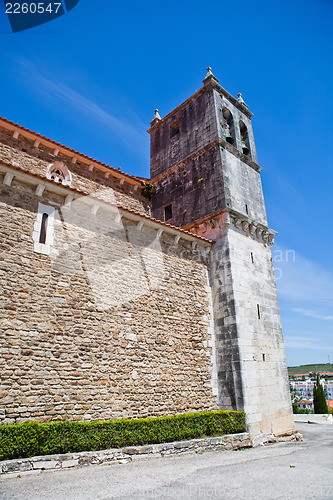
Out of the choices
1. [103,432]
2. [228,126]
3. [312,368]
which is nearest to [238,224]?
[228,126]

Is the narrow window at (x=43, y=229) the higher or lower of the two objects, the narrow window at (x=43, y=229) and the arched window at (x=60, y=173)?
the lower

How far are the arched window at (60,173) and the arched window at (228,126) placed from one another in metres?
7.60

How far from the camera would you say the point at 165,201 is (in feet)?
53.1

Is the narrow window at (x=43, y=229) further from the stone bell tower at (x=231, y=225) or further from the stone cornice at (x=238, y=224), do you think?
the stone cornice at (x=238, y=224)

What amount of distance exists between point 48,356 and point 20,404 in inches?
43.8

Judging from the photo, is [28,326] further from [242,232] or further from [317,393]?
[317,393]

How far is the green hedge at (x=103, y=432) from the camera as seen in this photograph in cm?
627

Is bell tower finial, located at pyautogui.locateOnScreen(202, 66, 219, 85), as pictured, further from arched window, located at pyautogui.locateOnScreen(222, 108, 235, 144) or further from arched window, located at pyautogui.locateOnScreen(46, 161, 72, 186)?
arched window, located at pyautogui.locateOnScreen(46, 161, 72, 186)

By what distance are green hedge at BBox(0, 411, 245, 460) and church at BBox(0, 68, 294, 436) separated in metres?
0.60

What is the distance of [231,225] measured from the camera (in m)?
13.4

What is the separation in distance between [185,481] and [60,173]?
1103 cm

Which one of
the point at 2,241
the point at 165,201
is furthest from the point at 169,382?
the point at 165,201

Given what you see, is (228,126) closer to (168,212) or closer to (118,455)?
(168,212)

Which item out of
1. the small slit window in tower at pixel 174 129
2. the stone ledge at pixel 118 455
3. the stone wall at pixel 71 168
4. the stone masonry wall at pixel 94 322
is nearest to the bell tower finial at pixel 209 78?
the small slit window in tower at pixel 174 129
